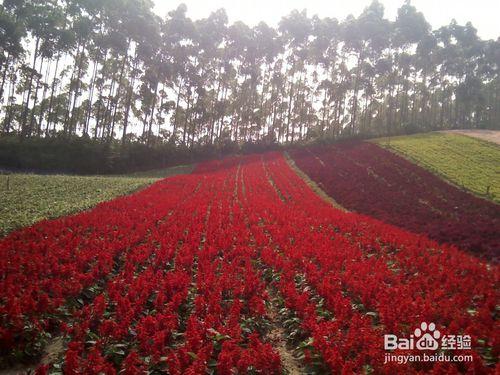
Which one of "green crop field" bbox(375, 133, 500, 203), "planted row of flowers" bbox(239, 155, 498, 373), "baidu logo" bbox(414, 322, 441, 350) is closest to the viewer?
"planted row of flowers" bbox(239, 155, 498, 373)

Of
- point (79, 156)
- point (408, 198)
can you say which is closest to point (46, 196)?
point (79, 156)

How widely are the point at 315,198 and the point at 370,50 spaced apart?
1642 inches

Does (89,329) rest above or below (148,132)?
below

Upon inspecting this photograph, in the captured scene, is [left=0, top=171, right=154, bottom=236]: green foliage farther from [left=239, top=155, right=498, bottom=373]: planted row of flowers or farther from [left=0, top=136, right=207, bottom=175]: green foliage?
[left=0, top=136, right=207, bottom=175]: green foliage

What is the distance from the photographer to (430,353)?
516cm

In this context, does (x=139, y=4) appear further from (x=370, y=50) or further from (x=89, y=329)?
(x=89, y=329)

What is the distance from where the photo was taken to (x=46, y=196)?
62.4 ft

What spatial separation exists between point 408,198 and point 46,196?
20567mm

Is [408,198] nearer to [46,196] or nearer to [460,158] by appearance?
[460,158]

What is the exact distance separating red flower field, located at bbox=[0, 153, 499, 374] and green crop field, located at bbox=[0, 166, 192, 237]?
10.2 feet

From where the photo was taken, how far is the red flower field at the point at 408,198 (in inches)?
547

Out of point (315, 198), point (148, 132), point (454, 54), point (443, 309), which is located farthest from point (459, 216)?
point (454, 54)

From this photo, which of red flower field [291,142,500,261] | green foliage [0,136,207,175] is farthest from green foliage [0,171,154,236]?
red flower field [291,142,500,261]

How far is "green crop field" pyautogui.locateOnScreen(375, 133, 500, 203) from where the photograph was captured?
72.3 feet
